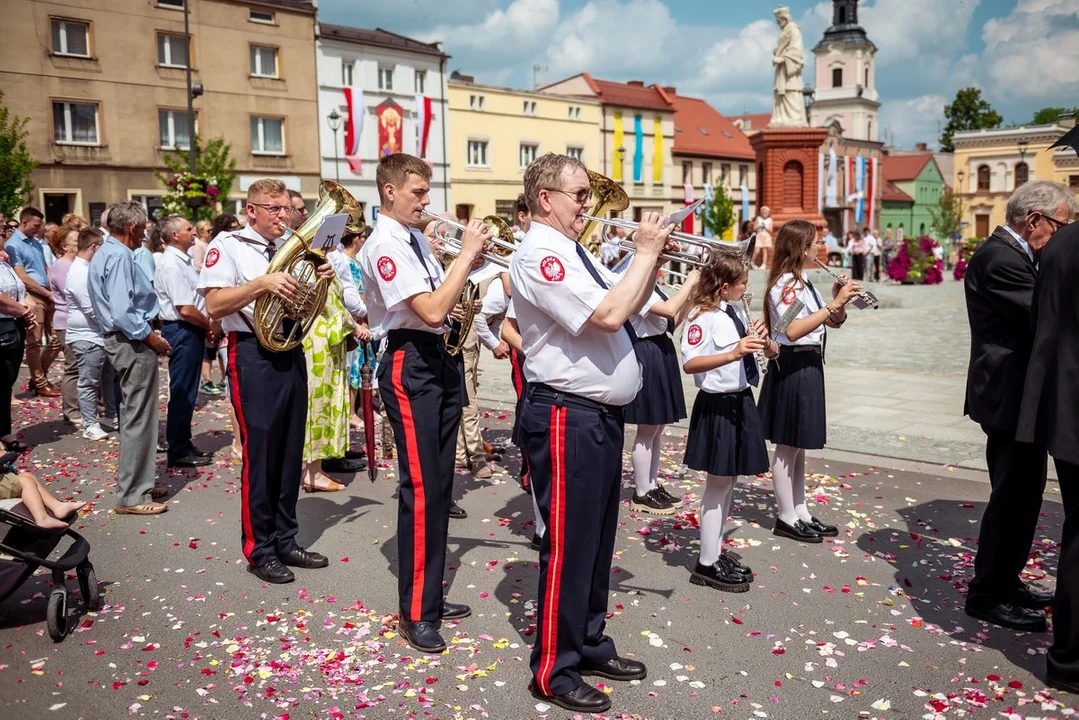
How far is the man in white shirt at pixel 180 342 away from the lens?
805 cm

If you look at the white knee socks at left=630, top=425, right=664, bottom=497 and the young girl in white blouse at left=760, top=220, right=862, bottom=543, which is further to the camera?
the white knee socks at left=630, top=425, right=664, bottom=497

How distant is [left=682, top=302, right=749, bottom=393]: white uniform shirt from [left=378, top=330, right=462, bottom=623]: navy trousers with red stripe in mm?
1581

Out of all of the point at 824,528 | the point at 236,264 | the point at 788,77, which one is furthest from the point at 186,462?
the point at 788,77

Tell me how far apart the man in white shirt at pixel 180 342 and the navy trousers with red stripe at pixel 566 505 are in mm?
4891

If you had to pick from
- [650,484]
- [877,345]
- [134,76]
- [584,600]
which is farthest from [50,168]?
[584,600]

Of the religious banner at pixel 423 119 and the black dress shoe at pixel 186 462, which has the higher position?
the religious banner at pixel 423 119

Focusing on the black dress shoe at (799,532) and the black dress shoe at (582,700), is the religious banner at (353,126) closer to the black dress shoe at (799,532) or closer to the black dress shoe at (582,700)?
the black dress shoe at (799,532)

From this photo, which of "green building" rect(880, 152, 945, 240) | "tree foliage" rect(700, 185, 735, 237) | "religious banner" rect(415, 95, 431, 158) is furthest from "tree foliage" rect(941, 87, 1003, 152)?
"religious banner" rect(415, 95, 431, 158)

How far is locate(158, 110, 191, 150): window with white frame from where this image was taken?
34.9 m

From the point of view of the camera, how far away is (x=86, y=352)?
357 inches

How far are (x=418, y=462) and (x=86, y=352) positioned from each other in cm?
612

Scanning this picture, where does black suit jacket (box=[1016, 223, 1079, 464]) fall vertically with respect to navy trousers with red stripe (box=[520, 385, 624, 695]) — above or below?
above

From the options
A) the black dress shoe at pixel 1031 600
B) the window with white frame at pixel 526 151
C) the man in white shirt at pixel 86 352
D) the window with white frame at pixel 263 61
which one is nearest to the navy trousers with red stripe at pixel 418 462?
the black dress shoe at pixel 1031 600

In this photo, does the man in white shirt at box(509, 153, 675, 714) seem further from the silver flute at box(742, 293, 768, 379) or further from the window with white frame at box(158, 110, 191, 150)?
the window with white frame at box(158, 110, 191, 150)
